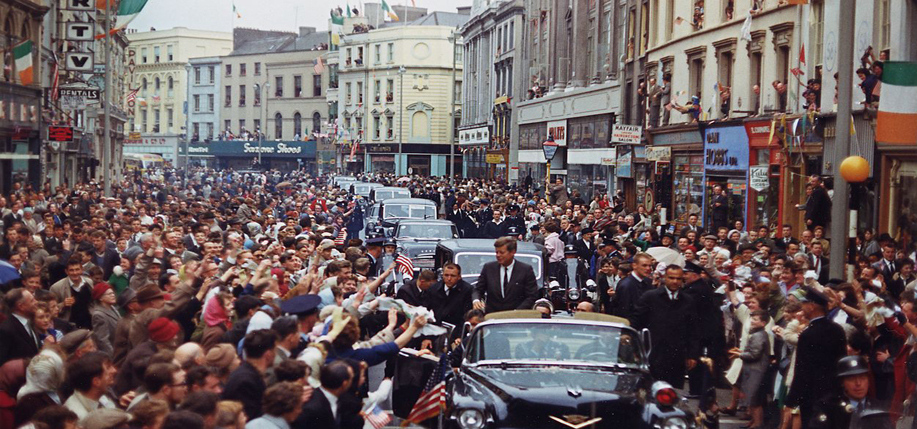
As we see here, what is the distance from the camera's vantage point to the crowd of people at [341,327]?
7012 millimetres

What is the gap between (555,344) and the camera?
991 cm

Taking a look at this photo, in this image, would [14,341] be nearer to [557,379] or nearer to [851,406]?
[557,379]

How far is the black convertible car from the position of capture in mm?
8891

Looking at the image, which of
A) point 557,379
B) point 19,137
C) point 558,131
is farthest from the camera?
point 558,131

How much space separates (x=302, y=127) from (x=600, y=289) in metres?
104

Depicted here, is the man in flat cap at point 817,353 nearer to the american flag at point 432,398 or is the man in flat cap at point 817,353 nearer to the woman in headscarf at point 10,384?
the american flag at point 432,398

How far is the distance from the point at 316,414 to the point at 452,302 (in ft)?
20.4

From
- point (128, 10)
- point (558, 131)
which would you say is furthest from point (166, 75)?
point (128, 10)

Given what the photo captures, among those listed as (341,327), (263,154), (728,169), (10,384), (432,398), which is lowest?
(432,398)

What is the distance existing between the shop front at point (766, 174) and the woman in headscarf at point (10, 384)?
21882 millimetres

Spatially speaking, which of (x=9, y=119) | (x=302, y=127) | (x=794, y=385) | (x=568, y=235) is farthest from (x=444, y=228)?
(x=302, y=127)

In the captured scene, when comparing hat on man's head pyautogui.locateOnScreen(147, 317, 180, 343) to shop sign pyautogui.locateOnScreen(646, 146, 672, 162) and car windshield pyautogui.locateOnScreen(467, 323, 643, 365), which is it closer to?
car windshield pyautogui.locateOnScreen(467, 323, 643, 365)

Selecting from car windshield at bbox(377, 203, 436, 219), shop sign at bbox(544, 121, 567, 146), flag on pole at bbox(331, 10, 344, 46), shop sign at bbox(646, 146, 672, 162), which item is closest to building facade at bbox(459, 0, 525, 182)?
shop sign at bbox(544, 121, 567, 146)

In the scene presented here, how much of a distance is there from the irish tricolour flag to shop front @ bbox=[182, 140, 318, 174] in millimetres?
95802
